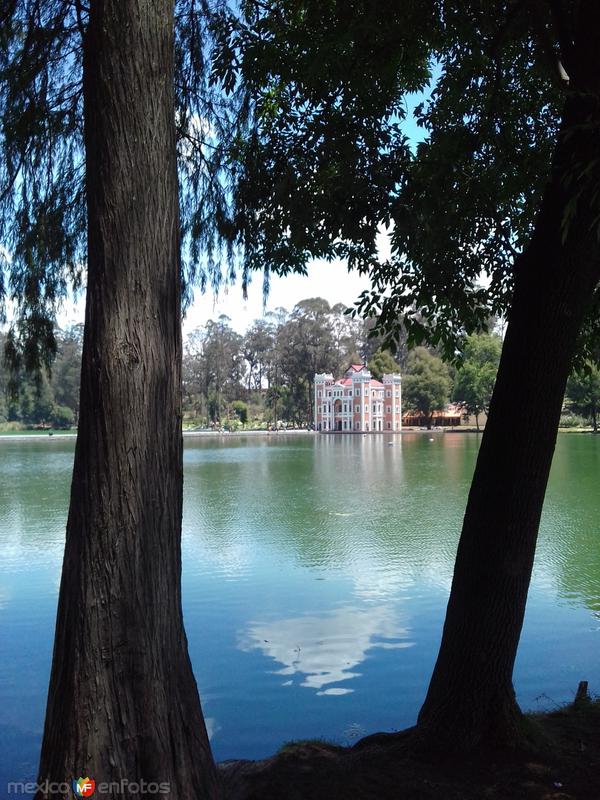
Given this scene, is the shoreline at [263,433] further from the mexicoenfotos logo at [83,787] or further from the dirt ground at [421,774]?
the mexicoenfotos logo at [83,787]

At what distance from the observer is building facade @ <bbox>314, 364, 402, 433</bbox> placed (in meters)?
44.6

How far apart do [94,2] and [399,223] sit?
1710mm

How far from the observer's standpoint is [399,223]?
3143 millimetres

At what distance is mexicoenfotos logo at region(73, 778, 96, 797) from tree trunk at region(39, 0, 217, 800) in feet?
0.05

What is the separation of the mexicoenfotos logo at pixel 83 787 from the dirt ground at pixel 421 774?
2.15 ft

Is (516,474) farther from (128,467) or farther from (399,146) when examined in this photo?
(399,146)

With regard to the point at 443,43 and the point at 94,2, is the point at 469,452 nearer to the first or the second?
the point at 443,43

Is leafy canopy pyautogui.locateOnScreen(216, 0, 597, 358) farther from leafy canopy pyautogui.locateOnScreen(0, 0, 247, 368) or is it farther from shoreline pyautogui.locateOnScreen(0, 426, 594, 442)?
shoreline pyautogui.locateOnScreen(0, 426, 594, 442)

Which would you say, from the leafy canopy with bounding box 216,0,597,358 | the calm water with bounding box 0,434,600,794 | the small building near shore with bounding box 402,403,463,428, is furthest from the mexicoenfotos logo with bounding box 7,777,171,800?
the small building near shore with bounding box 402,403,463,428

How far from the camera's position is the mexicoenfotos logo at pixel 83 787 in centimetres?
149

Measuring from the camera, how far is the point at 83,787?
1.50 metres

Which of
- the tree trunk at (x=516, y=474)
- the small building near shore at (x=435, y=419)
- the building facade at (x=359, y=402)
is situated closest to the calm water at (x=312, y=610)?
the tree trunk at (x=516, y=474)

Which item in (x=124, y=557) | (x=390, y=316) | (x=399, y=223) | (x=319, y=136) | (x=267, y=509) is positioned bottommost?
(x=267, y=509)

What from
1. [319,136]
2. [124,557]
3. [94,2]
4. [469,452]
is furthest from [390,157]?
[469,452]
